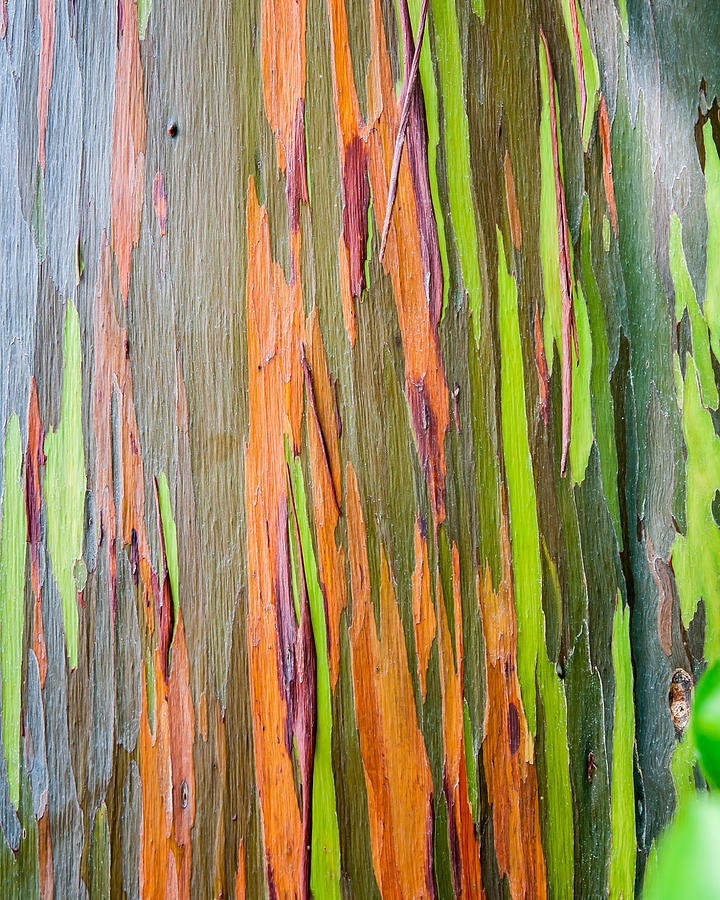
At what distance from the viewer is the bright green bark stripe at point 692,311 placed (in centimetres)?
38

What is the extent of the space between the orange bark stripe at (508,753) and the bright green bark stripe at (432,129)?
158 millimetres

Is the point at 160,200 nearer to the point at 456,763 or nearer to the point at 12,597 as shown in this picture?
the point at 12,597

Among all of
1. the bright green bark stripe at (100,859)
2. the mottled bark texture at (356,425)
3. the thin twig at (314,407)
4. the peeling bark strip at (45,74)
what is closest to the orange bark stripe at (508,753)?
the mottled bark texture at (356,425)

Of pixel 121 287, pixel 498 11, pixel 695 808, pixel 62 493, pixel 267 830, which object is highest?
pixel 498 11

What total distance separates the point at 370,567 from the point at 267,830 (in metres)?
0.16

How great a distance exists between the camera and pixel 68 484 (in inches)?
15.2

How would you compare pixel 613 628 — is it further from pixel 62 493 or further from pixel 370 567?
pixel 62 493

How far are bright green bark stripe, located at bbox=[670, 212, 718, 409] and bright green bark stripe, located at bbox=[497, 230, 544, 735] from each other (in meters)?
0.10

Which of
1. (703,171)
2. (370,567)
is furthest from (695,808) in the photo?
(703,171)

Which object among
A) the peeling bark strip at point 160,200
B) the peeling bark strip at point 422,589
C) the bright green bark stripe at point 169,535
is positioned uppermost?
the peeling bark strip at point 160,200

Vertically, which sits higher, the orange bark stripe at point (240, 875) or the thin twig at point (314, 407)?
the thin twig at point (314, 407)

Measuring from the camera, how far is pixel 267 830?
0.37m

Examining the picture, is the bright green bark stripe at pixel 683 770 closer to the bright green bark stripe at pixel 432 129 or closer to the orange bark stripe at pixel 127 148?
the bright green bark stripe at pixel 432 129

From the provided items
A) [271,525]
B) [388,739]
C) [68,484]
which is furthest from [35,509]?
[388,739]
